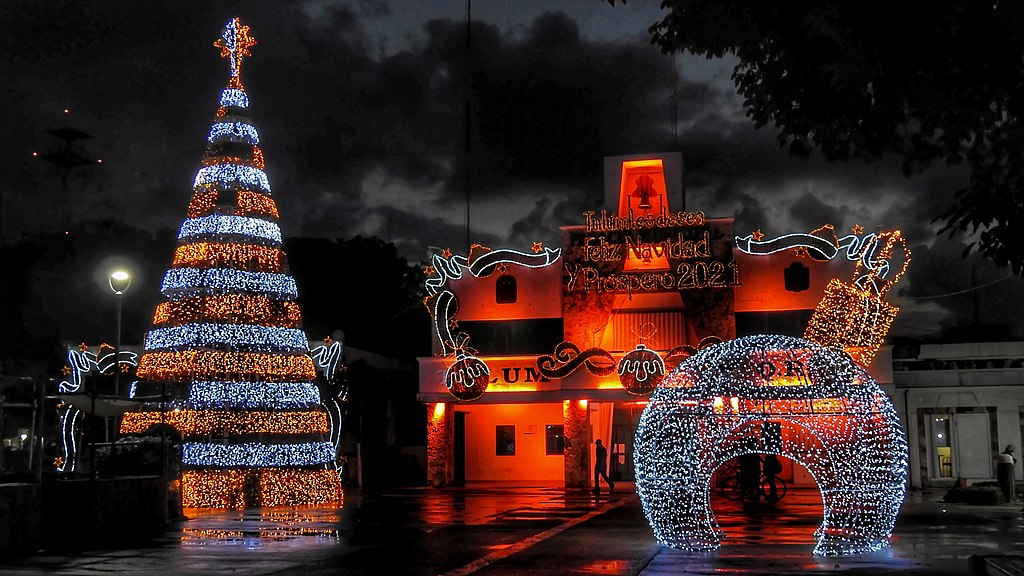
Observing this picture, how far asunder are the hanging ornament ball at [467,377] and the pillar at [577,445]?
2.50 metres

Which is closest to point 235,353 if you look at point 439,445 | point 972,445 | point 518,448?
point 439,445

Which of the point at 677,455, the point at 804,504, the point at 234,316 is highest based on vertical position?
the point at 234,316

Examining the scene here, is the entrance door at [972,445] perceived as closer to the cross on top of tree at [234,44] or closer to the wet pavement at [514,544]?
the wet pavement at [514,544]

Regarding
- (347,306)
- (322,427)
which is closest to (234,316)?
(322,427)

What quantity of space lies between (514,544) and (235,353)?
1077 cm

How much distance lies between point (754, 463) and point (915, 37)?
55.7 feet

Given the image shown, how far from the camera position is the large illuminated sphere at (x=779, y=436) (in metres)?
13.1

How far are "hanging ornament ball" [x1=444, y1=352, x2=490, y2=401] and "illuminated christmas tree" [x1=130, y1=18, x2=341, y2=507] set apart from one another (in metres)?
6.72

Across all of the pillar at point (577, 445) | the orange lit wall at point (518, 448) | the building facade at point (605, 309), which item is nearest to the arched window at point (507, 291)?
the building facade at point (605, 309)

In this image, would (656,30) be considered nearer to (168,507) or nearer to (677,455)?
(677,455)

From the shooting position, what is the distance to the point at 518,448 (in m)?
35.5

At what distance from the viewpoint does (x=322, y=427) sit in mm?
24297

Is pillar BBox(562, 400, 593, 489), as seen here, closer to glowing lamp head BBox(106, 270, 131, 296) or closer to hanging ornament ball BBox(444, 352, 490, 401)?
hanging ornament ball BBox(444, 352, 490, 401)

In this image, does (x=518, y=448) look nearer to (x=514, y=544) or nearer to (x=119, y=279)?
(x=119, y=279)
